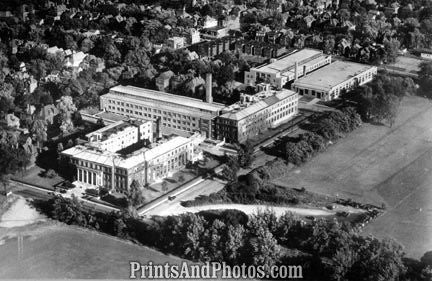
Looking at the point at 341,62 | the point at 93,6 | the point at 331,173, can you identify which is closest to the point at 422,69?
the point at 341,62

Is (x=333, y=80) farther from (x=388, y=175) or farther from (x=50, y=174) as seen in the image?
(x=50, y=174)

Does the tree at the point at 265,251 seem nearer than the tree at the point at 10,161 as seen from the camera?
Yes

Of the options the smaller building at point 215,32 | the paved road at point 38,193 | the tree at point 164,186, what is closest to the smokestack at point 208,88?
the tree at point 164,186

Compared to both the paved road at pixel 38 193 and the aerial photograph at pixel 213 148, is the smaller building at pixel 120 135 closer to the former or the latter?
the aerial photograph at pixel 213 148

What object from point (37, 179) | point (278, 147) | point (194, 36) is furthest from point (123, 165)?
point (194, 36)

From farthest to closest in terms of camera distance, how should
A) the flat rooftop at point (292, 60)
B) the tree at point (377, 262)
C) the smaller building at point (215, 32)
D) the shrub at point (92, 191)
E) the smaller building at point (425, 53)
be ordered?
the smaller building at point (215, 32), the smaller building at point (425, 53), the flat rooftop at point (292, 60), the shrub at point (92, 191), the tree at point (377, 262)

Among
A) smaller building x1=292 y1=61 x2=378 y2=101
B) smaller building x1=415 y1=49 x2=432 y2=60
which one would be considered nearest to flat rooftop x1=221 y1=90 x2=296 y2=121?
smaller building x1=292 y1=61 x2=378 y2=101
